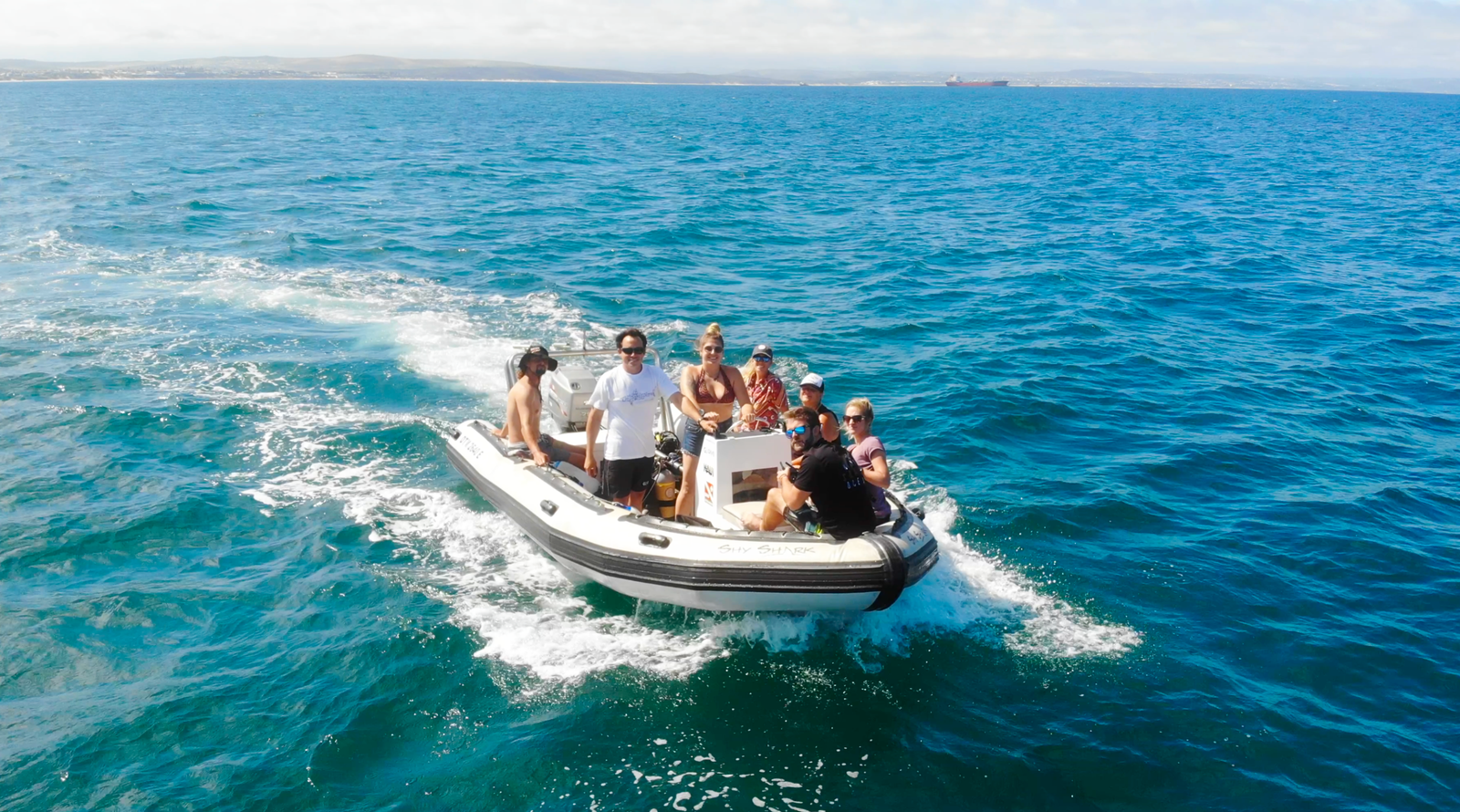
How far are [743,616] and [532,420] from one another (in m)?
2.95

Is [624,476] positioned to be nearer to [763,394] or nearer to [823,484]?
[763,394]

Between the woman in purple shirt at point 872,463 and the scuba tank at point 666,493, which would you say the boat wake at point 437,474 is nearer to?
the woman in purple shirt at point 872,463

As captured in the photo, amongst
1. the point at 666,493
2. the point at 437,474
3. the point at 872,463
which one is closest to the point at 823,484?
the point at 872,463

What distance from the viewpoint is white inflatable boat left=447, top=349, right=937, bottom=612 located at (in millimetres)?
7875

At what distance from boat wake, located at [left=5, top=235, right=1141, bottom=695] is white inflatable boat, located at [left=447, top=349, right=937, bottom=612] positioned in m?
0.37

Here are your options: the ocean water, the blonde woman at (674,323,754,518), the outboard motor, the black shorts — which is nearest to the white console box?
→ the blonde woman at (674,323,754,518)

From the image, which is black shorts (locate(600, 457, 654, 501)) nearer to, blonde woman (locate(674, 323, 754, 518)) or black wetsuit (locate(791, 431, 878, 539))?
blonde woman (locate(674, 323, 754, 518))

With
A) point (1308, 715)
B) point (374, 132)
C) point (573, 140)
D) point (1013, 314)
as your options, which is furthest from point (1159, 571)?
point (374, 132)

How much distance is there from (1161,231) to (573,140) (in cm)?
3932

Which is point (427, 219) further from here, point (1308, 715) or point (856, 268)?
point (1308, 715)

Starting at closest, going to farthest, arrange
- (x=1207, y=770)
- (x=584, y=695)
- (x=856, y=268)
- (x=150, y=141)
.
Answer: (x=1207, y=770)
(x=584, y=695)
(x=856, y=268)
(x=150, y=141)

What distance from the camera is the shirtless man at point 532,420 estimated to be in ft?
30.3

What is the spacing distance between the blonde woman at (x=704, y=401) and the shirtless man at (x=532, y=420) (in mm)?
1343

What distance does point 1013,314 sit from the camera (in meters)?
18.7
